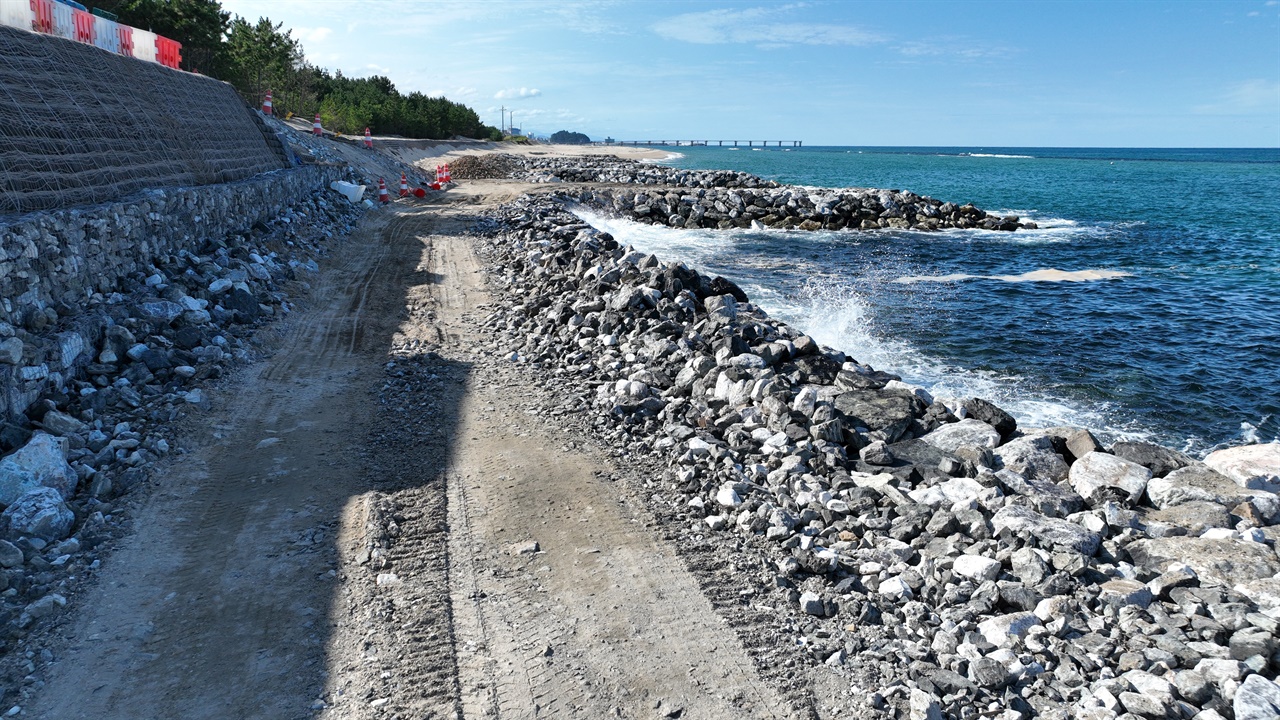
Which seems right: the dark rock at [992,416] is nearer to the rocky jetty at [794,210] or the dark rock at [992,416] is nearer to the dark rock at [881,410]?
the dark rock at [881,410]

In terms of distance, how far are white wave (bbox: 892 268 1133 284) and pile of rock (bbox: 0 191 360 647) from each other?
17163 millimetres

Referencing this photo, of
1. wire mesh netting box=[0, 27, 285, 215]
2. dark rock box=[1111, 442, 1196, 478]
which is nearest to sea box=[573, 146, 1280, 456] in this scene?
dark rock box=[1111, 442, 1196, 478]

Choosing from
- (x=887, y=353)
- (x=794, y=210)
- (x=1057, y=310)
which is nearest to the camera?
(x=887, y=353)

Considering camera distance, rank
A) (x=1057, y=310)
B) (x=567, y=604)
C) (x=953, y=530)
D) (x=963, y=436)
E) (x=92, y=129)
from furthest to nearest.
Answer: (x=1057, y=310) < (x=92, y=129) < (x=963, y=436) < (x=953, y=530) < (x=567, y=604)

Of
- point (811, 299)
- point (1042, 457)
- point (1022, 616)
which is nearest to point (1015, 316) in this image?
point (811, 299)

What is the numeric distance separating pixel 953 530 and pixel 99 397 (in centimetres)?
758

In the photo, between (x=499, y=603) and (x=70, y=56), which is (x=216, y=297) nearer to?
(x=70, y=56)

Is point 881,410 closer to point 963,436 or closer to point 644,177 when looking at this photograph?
point 963,436

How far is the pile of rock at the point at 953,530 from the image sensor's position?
418cm

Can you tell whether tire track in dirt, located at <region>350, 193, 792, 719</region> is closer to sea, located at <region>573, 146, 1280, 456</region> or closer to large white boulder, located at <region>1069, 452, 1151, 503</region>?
large white boulder, located at <region>1069, 452, 1151, 503</region>

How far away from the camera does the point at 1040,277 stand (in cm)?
2259

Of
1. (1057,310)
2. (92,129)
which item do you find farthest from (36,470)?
(1057,310)

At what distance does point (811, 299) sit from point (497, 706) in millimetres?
15685

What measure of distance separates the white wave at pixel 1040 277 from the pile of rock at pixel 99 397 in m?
17.2
